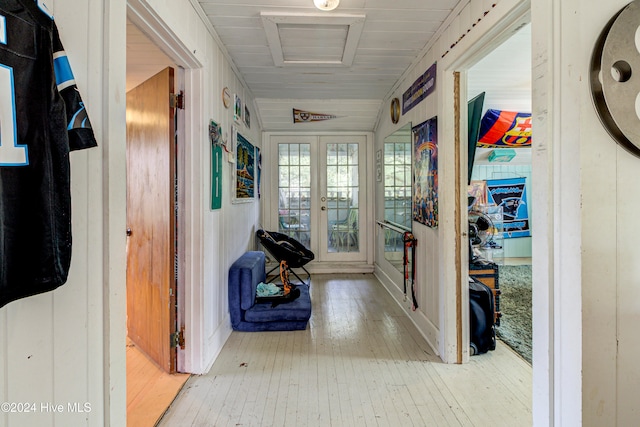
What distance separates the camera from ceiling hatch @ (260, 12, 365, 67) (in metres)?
2.01

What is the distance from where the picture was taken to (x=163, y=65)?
2.44 metres

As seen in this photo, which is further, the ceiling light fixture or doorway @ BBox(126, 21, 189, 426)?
doorway @ BBox(126, 21, 189, 426)

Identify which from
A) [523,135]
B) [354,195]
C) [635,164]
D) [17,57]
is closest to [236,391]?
[17,57]

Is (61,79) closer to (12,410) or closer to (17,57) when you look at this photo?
(17,57)

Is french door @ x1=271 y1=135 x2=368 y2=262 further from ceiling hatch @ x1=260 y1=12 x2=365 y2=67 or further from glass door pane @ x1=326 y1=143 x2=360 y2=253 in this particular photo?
ceiling hatch @ x1=260 y1=12 x2=365 y2=67

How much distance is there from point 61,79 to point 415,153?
97.6 inches

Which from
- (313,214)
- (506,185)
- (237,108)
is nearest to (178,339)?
(237,108)

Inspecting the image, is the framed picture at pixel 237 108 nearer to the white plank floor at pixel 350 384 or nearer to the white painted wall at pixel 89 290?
the white painted wall at pixel 89 290

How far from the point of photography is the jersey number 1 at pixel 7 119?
66 cm

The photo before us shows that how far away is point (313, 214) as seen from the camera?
15.4ft

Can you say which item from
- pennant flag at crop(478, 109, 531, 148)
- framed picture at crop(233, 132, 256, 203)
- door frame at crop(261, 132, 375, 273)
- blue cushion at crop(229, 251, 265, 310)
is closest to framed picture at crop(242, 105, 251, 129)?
framed picture at crop(233, 132, 256, 203)

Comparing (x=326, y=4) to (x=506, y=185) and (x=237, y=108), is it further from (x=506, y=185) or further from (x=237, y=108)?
(x=506, y=185)

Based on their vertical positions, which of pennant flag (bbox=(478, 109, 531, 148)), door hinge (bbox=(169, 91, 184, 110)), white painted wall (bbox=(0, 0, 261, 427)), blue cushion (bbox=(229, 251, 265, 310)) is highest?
pennant flag (bbox=(478, 109, 531, 148))

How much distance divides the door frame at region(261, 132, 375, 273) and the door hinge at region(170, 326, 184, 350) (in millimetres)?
2717
